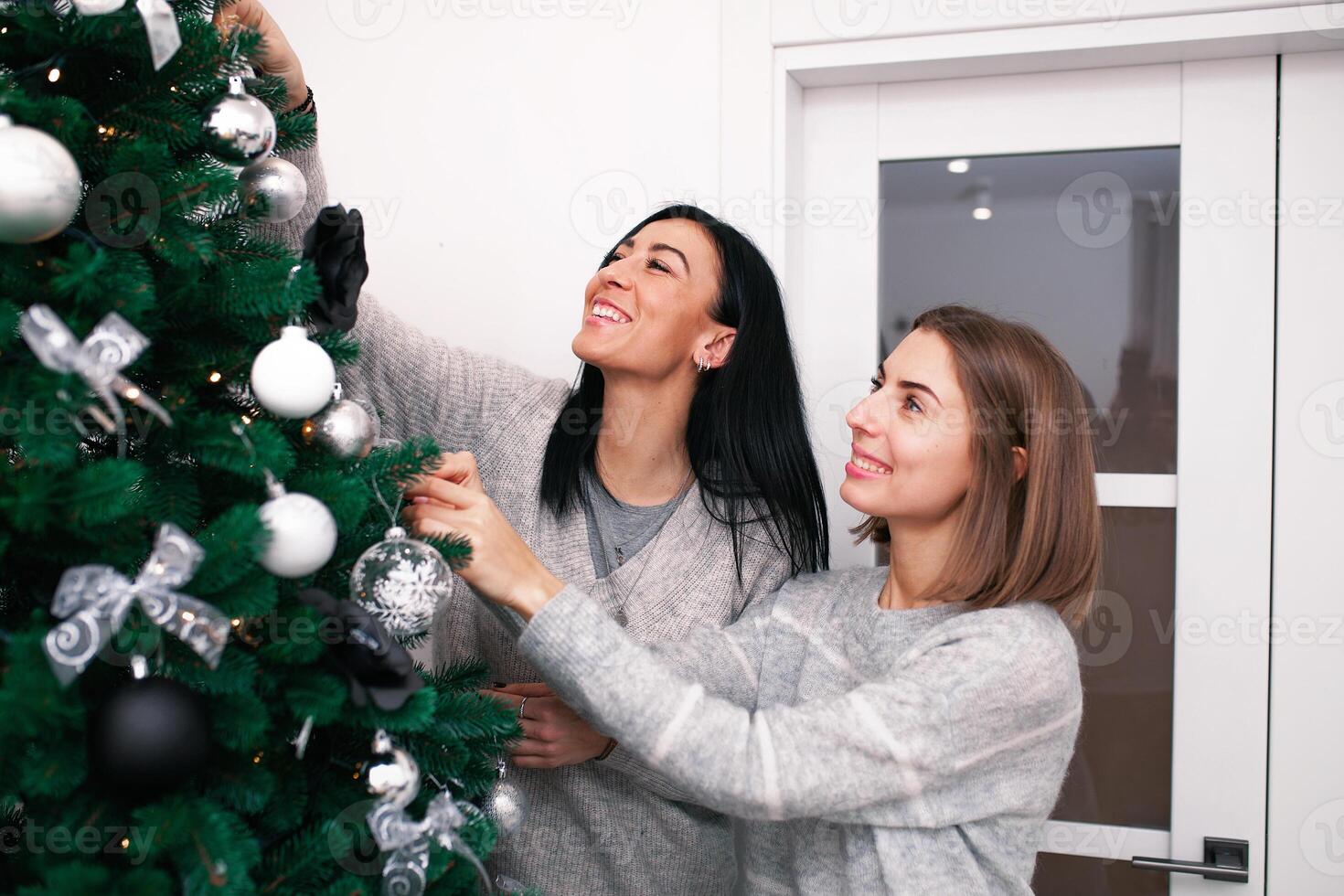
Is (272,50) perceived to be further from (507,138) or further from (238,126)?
(507,138)

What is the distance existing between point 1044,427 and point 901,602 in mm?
255

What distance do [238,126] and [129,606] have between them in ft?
1.08

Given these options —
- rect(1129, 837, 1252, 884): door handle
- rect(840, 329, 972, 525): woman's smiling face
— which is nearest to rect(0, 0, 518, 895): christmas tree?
rect(840, 329, 972, 525): woman's smiling face

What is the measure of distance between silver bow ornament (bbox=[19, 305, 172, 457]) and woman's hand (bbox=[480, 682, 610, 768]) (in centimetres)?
62

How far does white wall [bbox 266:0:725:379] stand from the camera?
1624 millimetres

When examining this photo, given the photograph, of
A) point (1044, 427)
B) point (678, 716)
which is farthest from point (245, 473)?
point (1044, 427)

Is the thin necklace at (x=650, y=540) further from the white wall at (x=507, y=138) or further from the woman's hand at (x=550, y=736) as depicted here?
the white wall at (x=507, y=138)

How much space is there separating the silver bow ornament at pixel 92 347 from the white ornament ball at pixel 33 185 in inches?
1.8

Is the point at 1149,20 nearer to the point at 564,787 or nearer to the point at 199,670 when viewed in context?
the point at 564,787

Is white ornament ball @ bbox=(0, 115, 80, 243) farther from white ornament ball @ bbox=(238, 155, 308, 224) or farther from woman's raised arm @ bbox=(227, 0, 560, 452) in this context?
woman's raised arm @ bbox=(227, 0, 560, 452)

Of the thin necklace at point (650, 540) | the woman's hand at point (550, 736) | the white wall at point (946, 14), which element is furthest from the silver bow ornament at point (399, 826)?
the white wall at point (946, 14)

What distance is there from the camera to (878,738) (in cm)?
93

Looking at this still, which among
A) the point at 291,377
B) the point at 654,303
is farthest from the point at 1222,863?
the point at 291,377

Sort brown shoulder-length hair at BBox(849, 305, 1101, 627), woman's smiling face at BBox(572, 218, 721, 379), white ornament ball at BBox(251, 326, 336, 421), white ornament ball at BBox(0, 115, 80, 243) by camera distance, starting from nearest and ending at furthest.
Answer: white ornament ball at BBox(0, 115, 80, 243), white ornament ball at BBox(251, 326, 336, 421), brown shoulder-length hair at BBox(849, 305, 1101, 627), woman's smiling face at BBox(572, 218, 721, 379)
